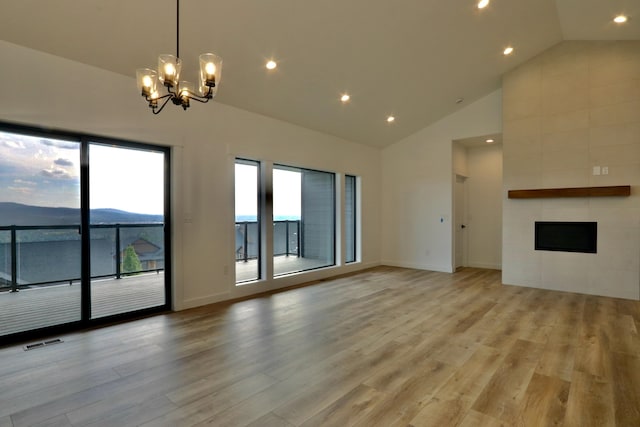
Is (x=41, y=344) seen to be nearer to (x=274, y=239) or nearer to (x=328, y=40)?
(x=274, y=239)

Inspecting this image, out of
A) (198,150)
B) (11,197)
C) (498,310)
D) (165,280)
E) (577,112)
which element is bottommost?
(498,310)

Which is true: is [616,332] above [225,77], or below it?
below

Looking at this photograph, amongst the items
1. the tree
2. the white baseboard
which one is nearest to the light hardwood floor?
the tree

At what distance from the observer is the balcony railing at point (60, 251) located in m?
3.39

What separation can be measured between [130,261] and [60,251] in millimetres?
850

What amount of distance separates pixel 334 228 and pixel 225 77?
149 inches

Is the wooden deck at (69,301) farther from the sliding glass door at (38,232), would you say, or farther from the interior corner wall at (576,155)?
the interior corner wall at (576,155)

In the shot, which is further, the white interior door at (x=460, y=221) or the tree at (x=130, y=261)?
the white interior door at (x=460, y=221)

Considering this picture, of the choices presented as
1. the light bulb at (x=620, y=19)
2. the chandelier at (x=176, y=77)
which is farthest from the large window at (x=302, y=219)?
the light bulb at (x=620, y=19)

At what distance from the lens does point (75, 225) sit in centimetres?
367

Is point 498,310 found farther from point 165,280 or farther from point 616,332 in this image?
point 165,280

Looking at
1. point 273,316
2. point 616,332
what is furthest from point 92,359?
point 616,332

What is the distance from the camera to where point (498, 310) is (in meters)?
4.38

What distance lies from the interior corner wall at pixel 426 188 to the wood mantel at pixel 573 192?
1.41 m
